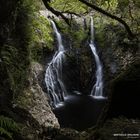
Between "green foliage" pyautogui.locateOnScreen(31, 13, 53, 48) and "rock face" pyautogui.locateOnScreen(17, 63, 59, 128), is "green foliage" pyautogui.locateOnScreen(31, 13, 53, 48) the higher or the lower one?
the higher one

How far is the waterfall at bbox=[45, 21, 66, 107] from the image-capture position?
18.7 m

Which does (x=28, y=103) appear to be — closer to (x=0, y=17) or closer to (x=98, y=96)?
(x=0, y=17)

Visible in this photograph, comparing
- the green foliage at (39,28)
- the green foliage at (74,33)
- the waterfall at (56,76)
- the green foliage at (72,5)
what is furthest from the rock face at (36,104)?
the green foliage at (74,33)

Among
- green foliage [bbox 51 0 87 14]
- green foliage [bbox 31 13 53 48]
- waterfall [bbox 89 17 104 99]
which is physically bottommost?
waterfall [bbox 89 17 104 99]

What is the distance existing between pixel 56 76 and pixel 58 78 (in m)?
0.21

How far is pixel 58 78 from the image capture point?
2058 cm

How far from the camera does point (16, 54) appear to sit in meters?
9.16

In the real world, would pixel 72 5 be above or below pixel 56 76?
above

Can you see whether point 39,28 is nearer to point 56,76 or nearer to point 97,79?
point 56,76

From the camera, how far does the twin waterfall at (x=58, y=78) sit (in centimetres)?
1881

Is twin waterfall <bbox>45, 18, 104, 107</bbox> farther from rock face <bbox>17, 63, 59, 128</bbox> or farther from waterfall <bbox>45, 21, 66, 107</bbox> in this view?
rock face <bbox>17, 63, 59, 128</bbox>

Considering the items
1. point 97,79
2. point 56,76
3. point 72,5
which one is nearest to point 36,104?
point 72,5

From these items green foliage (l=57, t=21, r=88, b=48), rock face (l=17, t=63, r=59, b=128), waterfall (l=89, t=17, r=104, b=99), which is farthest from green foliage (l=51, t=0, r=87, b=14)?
green foliage (l=57, t=21, r=88, b=48)

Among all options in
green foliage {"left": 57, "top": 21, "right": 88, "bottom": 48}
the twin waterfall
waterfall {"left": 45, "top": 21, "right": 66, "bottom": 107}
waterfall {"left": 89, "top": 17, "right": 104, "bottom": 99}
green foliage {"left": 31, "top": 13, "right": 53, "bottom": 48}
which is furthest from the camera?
green foliage {"left": 57, "top": 21, "right": 88, "bottom": 48}
